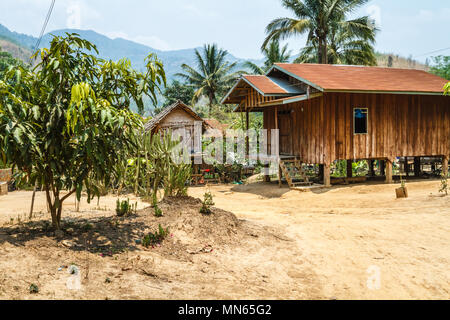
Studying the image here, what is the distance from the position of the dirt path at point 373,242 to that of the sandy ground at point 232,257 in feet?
0.06

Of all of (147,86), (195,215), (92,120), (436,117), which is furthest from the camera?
(436,117)

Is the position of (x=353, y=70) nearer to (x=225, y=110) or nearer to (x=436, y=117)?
(x=436, y=117)

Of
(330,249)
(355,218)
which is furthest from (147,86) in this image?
(355,218)

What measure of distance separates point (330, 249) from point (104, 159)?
4.14 meters

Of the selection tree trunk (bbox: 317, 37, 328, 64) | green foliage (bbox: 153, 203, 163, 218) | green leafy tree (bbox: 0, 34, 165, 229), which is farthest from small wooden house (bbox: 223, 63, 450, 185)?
tree trunk (bbox: 317, 37, 328, 64)

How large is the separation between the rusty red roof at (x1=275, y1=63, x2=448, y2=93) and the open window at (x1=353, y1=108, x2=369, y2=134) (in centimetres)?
112

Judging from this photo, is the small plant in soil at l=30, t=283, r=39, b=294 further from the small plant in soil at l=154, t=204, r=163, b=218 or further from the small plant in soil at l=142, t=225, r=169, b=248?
the small plant in soil at l=154, t=204, r=163, b=218

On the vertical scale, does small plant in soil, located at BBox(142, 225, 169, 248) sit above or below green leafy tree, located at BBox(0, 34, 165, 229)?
below

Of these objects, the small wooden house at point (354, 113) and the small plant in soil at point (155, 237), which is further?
the small wooden house at point (354, 113)

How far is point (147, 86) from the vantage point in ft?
21.7

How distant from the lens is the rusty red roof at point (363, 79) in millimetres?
14883

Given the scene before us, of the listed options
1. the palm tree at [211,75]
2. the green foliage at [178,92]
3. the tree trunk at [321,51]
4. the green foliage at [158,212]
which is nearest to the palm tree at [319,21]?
the tree trunk at [321,51]

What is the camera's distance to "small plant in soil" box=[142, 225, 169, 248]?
635 cm

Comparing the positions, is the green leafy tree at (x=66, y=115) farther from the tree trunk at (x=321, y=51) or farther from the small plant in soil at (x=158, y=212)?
the tree trunk at (x=321, y=51)
